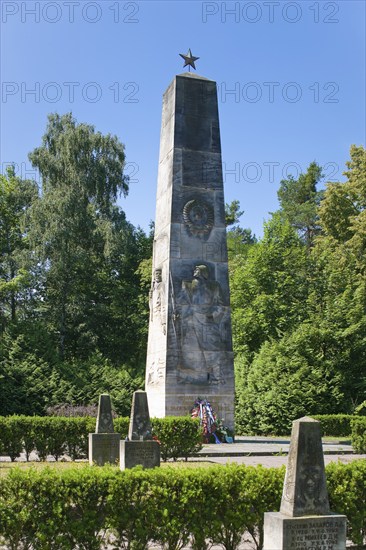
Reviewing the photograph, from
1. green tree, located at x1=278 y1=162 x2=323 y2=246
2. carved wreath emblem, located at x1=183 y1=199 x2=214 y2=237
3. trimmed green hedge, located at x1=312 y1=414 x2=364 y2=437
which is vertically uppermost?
green tree, located at x1=278 y1=162 x2=323 y2=246

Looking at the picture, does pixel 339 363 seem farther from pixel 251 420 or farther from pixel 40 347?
pixel 40 347

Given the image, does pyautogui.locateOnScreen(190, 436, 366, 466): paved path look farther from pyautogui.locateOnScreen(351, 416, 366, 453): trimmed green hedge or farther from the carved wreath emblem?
the carved wreath emblem

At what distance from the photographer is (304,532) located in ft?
20.0

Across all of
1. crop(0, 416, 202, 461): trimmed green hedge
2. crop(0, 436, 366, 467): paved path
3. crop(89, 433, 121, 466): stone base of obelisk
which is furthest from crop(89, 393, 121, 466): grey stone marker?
crop(0, 436, 366, 467): paved path

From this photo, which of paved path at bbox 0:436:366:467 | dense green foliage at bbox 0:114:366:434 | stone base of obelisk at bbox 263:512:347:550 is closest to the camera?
stone base of obelisk at bbox 263:512:347:550

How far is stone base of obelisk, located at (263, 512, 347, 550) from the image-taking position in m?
6.04

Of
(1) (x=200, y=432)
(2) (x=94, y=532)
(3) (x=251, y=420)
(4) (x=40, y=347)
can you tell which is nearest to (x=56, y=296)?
(4) (x=40, y=347)

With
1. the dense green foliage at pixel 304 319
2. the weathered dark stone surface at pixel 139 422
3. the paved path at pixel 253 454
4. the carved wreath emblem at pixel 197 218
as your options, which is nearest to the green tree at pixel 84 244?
the dense green foliage at pixel 304 319

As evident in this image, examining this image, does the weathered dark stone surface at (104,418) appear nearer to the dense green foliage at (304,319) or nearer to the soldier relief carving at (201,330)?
the soldier relief carving at (201,330)

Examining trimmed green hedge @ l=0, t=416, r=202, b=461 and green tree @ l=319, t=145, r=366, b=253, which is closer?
trimmed green hedge @ l=0, t=416, r=202, b=461

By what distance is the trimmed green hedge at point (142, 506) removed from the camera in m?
6.59

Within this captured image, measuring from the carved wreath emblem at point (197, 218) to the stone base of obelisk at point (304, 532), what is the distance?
14.3 meters

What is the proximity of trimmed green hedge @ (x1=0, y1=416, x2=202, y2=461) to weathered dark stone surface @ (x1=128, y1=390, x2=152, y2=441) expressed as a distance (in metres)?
3.07

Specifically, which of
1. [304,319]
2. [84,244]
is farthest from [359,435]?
[84,244]
